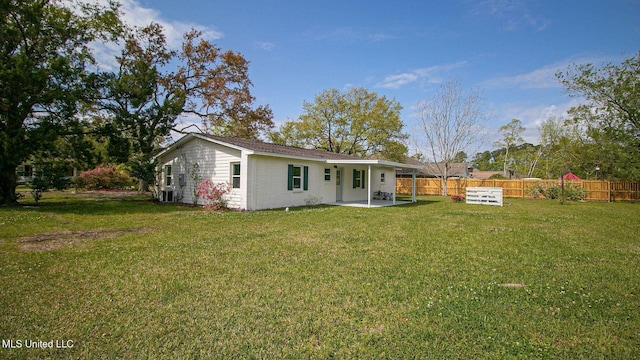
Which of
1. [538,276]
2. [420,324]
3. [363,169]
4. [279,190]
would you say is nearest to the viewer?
[420,324]

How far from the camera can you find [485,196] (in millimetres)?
17422

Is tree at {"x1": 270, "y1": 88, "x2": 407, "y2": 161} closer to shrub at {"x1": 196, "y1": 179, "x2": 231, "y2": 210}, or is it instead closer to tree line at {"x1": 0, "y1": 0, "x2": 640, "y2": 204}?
tree line at {"x1": 0, "y1": 0, "x2": 640, "y2": 204}

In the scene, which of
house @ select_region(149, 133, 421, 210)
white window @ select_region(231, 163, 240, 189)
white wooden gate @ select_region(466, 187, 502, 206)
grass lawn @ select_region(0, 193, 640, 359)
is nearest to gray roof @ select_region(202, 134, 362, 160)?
house @ select_region(149, 133, 421, 210)

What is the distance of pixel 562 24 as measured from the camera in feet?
40.7

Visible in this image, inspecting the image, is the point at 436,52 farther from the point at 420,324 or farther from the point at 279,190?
the point at 420,324

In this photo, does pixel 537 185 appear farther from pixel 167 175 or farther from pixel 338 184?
pixel 167 175

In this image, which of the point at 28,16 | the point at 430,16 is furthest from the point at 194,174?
the point at 430,16

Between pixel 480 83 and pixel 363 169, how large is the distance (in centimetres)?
1296

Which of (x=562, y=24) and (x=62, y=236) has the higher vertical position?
(x=562, y=24)

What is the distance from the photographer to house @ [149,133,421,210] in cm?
1272

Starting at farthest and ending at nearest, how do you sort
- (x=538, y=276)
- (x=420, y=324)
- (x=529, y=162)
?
(x=529, y=162), (x=538, y=276), (x=420, y=324)

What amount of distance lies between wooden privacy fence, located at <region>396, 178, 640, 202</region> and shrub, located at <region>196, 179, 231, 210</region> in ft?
68.3

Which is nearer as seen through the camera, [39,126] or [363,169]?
[39,126]

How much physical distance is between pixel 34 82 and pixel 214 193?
7.93 m
